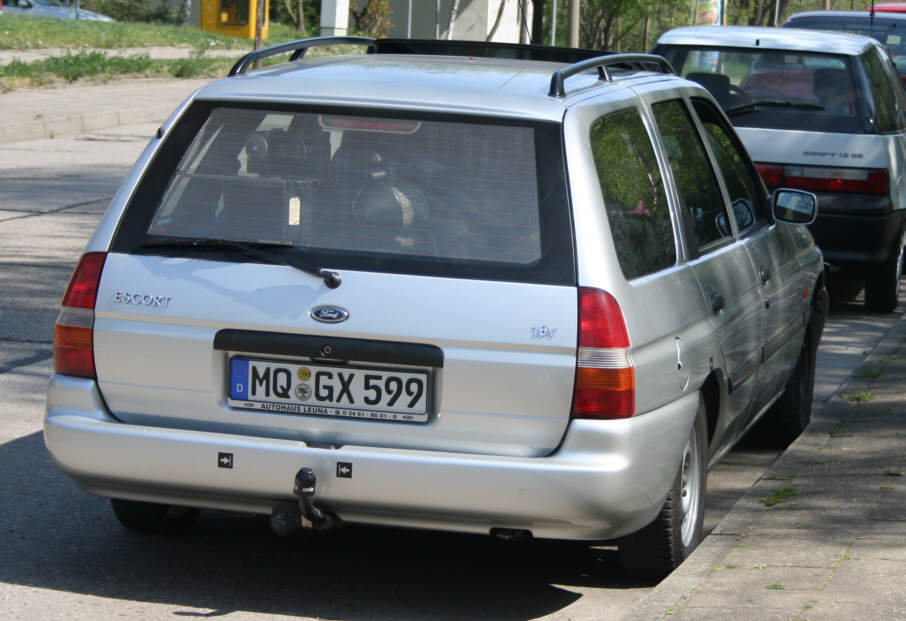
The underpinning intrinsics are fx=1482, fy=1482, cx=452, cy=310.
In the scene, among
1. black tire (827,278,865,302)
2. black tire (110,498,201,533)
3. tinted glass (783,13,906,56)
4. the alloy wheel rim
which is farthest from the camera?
tinted glass (783,13,906,56)

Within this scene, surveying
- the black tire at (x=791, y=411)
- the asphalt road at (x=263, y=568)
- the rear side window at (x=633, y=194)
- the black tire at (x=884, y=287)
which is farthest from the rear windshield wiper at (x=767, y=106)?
the rear side window at (x=633, y=194)

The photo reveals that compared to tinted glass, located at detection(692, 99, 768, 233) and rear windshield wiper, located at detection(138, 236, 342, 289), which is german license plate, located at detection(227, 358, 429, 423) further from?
tinted glass, located at detection(692, 99, 768, 233)

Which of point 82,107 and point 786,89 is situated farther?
point 82,107

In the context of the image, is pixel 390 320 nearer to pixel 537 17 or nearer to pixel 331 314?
pixel 331 314

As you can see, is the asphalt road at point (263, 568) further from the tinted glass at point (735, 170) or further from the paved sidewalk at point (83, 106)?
the paved sidewalk at point (83, 106)

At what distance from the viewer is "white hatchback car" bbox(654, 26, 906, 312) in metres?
9.78

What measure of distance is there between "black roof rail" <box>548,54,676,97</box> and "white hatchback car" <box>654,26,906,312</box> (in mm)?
3974

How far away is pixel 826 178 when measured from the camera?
9.78 m

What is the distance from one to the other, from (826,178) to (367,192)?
20.1 feet

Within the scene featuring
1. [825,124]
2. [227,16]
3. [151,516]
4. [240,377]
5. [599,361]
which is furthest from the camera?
[227,16]

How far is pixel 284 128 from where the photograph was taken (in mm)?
4445

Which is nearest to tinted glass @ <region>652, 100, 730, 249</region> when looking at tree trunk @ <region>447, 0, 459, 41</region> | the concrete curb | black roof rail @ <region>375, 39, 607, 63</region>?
black roof rail @ <region>375, 39, 607, 63</region>

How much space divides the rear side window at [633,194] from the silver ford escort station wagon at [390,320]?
0.01 meters

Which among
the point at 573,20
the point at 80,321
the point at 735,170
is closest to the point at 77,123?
the point at 573,20
